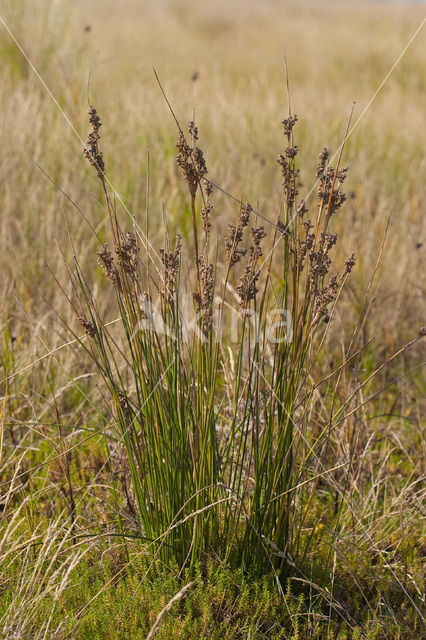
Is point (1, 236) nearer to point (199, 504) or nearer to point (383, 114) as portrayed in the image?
point (199, 504)

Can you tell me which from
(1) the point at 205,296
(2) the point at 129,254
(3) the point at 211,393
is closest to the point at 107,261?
(2) the point at 129,254

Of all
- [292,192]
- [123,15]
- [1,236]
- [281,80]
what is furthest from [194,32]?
[292,192]

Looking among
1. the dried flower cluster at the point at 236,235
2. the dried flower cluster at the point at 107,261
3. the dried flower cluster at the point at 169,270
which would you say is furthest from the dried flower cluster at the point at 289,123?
the dried flower cluster at the point at 107,261

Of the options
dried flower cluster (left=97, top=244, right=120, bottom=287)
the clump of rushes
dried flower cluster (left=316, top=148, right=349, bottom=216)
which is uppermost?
dried flower cluster (left=316, top=148, right=349, bottom=216)

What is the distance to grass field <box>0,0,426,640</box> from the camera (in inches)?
59.1

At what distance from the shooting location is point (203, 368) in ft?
5.11

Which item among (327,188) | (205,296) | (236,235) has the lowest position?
(205,296)

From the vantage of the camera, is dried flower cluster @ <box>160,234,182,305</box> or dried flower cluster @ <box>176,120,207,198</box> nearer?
dried flower cluster @ <box>176,120,207,198</box>

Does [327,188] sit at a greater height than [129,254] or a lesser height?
greater

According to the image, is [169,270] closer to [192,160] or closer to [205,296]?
[205,296]

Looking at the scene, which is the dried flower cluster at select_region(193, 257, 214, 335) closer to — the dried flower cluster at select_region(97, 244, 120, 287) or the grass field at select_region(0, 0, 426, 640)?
the grass field at select_region(0, 0, 426, 640)

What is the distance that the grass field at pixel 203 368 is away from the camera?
1.50 meters

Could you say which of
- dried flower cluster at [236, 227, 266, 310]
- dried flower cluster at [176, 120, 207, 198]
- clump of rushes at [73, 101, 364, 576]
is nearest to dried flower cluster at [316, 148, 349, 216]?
clump of rushes at [73, 101, 364, 576]

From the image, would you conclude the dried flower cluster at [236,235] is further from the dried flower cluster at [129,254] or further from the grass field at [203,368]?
the dried flower cluster at [129,254]
